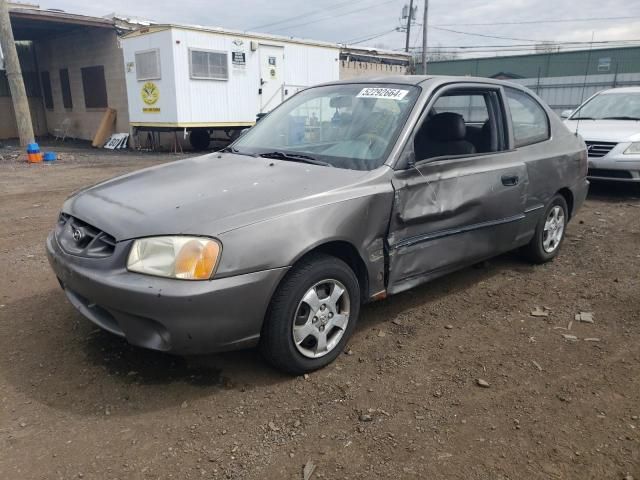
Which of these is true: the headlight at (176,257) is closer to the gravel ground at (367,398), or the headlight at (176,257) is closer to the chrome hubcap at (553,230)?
the gravel ground at (367,398)

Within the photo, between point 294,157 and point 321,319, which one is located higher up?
point 294,157

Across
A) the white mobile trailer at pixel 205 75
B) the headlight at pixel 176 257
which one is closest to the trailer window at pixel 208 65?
the white mobile trailer at pixel 205 75

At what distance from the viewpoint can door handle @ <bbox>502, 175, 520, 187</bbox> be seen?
4043mm

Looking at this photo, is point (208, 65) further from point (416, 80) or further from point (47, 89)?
point (416, 80)

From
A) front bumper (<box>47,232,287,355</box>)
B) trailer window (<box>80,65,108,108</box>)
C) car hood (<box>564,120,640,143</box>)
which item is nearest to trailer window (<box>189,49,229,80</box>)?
trailer window (<box>80,65,108,108</box>)

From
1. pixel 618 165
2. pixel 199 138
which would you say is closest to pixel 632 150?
pixel 618 165

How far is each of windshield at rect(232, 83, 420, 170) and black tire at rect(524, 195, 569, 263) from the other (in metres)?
1.90

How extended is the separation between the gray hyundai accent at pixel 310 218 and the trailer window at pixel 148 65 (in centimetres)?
1100

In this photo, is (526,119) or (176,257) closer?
(176,257)

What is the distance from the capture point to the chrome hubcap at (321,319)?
2.89 meters

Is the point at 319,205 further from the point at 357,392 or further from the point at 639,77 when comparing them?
the point at 639,77

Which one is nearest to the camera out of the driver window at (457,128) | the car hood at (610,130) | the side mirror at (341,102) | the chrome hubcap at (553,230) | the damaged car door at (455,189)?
the damaged car door at (455,189)

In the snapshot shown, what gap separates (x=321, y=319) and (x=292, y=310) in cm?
26

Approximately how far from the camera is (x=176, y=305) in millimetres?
2461
